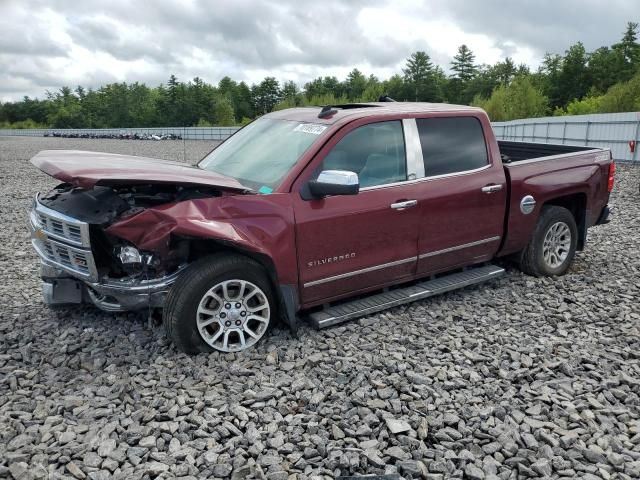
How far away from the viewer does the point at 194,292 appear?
392 centimetres

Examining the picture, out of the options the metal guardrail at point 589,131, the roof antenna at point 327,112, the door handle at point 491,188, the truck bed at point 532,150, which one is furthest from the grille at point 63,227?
the metal guardrail at point 589,131

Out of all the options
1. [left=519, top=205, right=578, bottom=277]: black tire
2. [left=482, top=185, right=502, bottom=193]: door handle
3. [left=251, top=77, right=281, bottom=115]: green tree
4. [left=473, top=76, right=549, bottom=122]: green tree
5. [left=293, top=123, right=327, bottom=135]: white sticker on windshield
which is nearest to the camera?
[left=293, top=123, right=327, bottom=135]: white sticker on windshield

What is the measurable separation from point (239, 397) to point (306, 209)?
4.84 feet

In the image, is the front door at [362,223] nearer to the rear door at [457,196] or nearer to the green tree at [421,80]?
the rear door at [457,196]

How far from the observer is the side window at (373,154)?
4.52 metres

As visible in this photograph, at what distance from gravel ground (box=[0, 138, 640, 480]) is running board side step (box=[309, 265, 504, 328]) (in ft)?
0.55

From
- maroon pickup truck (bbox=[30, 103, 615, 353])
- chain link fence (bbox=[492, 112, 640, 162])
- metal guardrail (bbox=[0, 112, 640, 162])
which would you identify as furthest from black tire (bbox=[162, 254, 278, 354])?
chain link fence (bbox=[492, 112, 640, 162])

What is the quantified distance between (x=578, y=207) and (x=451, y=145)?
2.18m

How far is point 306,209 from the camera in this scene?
4.25m

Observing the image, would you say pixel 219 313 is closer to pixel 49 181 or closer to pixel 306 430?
pixel 306 430

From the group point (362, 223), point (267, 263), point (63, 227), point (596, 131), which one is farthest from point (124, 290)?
point (596, 131)

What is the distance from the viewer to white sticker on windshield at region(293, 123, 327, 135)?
4.57 m

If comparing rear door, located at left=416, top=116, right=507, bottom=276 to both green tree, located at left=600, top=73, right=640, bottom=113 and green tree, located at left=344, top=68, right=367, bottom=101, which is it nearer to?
green tree, located at left=600, top=73, right=640, bottom=113

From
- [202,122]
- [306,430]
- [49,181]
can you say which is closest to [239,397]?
[306,430]
